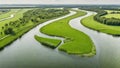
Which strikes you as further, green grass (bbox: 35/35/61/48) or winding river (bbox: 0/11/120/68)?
green grass (bbox: 35/35/61/48)

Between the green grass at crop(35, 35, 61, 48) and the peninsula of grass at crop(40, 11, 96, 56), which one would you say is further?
the green grass at crop(35, 35, 61, 48)

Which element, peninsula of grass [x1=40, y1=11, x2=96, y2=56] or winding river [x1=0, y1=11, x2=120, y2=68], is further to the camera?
peninsula of grass [x1=40, y1=11, x2=96, y2=56]

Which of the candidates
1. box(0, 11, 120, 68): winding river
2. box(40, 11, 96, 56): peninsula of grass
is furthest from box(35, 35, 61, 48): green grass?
box(40, 11, 96, 56): peninsula of grass

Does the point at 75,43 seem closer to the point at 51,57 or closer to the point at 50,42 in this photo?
the point at 50,42

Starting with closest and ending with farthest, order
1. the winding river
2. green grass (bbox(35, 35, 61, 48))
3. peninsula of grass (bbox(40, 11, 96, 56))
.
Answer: the winding river → peninsula of grass (bbox(40, 11, 96, 56)) → green grass (bbox(35, 35, 61, 48))

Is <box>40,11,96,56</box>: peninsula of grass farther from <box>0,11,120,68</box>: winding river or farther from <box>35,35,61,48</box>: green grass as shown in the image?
<box>35,35,61,48</box>: green grass

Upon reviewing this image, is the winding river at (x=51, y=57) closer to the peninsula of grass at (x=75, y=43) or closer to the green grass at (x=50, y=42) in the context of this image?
the green grass at (x=50, y=42)

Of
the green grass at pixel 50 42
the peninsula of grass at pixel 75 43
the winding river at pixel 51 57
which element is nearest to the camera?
the winding river at pixel 51 57

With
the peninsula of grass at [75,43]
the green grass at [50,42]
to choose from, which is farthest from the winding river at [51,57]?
the peninsula of grass at [75,43]

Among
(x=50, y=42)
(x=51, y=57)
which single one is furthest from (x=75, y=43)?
(x=51, y=57)

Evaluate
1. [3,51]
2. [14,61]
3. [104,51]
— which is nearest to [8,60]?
[14,61]

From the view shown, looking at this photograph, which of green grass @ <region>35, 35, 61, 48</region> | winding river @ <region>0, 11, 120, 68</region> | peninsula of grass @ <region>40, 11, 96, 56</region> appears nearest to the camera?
A: winding river @ <region>0, 11, 120, 68</region>
